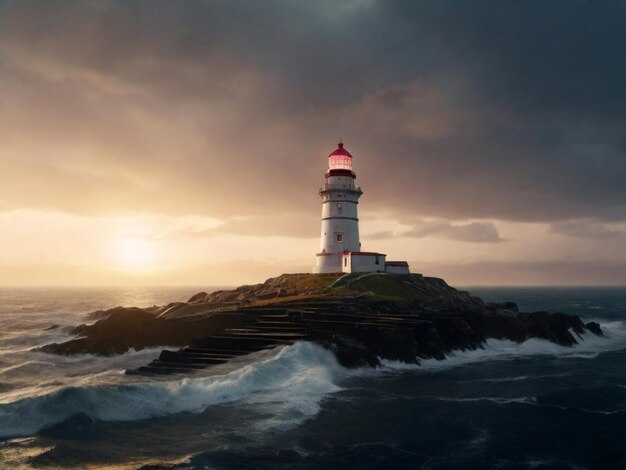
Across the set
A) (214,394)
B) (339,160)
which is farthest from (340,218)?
(214,394)

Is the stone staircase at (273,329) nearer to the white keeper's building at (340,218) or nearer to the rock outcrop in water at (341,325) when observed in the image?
the rock outcrop in water at (341,325)

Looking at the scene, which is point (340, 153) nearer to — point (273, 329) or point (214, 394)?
point (273, 329)

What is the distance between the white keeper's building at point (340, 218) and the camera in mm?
56031

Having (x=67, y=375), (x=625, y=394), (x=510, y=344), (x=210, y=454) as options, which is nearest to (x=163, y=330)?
(x=67, y=375)

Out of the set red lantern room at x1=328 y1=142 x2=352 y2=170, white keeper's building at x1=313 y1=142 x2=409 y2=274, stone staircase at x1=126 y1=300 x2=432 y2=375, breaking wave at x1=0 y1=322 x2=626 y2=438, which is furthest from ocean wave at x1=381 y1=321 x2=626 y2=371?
red lantern room at x1=328 y1=142 x2=352 y2=170

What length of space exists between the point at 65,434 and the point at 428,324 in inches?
1070

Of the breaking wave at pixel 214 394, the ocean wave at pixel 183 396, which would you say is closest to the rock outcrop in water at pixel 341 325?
the breaking wave at pixel 214 394

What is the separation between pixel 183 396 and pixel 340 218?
3569 centimetres

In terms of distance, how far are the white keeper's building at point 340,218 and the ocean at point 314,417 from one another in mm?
23640

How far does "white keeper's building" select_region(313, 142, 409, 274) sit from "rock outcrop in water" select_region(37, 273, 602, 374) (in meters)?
3.10

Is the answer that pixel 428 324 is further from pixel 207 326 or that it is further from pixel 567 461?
pixel 567 461

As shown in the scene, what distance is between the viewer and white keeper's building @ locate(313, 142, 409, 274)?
184 ft

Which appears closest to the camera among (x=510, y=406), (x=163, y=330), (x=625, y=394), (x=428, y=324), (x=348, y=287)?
(x=510, y=406)

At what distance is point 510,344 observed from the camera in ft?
141
